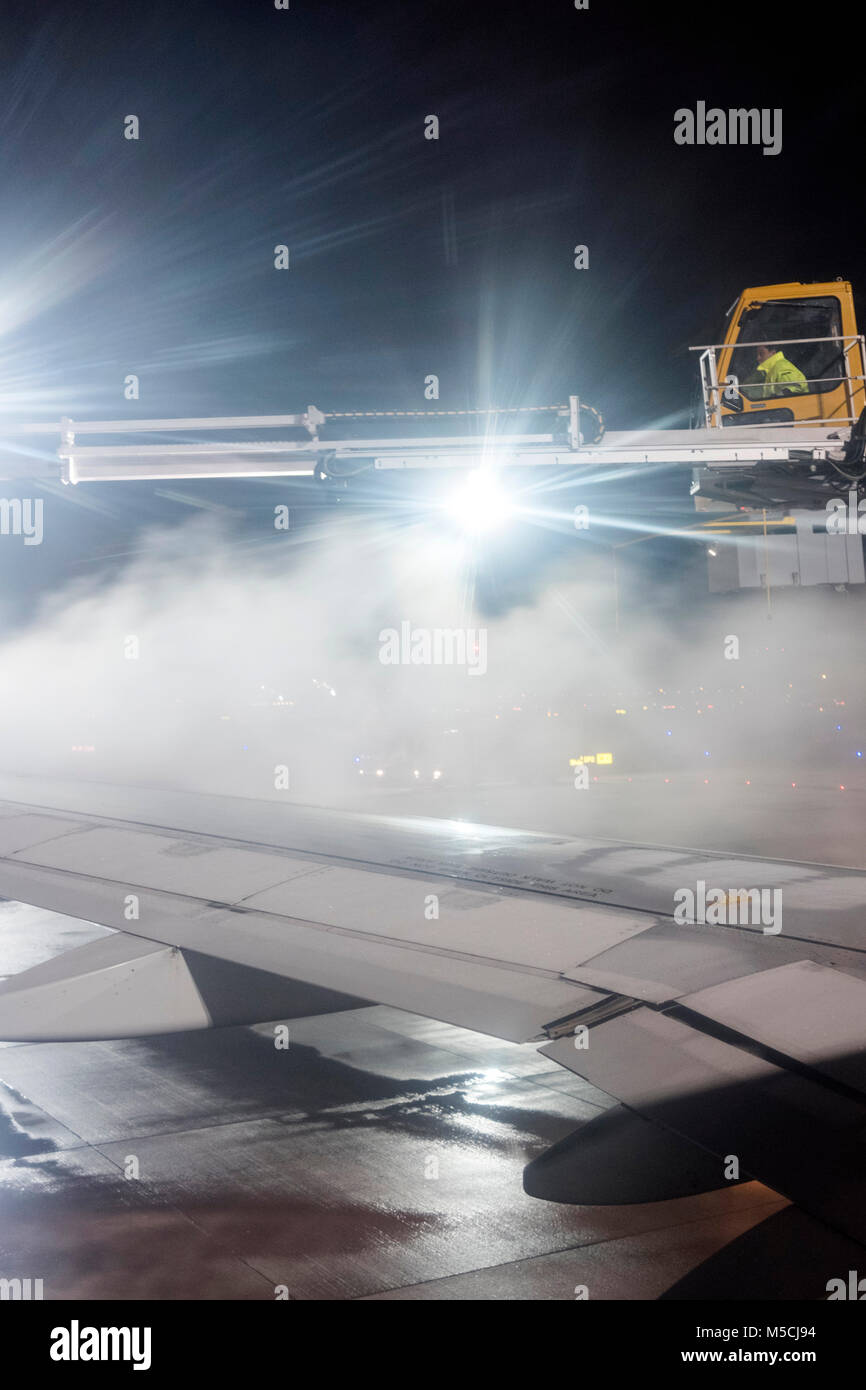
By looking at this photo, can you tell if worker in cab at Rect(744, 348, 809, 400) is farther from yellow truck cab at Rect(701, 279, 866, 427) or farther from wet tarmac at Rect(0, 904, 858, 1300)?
wet tarmac at Rect(0, 904, 858, 1300)

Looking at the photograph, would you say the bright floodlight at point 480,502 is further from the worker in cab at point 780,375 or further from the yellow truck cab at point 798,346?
the worker in cab at point 780,375

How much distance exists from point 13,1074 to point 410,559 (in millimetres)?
12446

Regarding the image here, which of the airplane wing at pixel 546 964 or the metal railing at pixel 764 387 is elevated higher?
the metal railing at pixel 764 387

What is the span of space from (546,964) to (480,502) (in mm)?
4955

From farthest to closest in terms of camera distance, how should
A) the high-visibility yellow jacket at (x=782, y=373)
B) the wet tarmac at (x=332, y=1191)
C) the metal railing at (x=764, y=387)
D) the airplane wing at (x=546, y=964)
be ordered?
the high-visibility yellow jacket at (x=782, y=373)
the metal railing at (x=764, y=387)
the wet tarmac at (x=332, y=1191)
the airplane wing at (x=546, y=964)

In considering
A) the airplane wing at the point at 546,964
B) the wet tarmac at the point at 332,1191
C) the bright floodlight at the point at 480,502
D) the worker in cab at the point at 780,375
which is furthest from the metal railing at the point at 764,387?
the wet tarmac at the point at 332,1191

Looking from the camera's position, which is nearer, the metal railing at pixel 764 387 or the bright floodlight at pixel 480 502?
the bright floodlight at pixel 480 502

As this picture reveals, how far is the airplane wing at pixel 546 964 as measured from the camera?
268 centimetres

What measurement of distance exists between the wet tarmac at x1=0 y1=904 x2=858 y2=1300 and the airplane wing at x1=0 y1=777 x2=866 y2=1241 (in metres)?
0.32

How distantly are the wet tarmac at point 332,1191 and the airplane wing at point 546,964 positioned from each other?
0.32 meters

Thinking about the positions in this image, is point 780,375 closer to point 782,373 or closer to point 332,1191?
point 782,373

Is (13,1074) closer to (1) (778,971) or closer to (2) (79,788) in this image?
(2) (79,788)

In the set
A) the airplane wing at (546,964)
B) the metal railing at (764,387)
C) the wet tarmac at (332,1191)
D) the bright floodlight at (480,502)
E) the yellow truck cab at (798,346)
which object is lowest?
the wet tarmac at (332,1191)

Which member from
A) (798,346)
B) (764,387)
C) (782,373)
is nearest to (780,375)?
(782,373)
